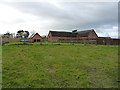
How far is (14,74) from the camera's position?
→ 240 inches

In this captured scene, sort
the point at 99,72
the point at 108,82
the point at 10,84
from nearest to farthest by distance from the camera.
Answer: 1. the point at 10,84
2. the point at 108,82
3. the point at 99,72

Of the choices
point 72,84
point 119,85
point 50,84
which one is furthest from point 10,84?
point 119,85

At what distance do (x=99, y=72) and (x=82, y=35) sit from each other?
40648 mm

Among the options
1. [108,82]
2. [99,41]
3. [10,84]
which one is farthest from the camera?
[99,41]

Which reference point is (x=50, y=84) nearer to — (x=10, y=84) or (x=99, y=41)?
(x=10, y=84)

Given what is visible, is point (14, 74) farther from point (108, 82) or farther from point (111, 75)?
point (111, 75)

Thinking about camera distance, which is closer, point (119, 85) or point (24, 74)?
point (119, 85)

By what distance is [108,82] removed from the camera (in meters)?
5.42

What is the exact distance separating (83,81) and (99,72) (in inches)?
60.3

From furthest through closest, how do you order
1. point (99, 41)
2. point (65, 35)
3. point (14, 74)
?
point (65, 35) < point (99, 41) < point (14, 74)

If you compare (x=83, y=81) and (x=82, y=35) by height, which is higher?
(x=82, y=35)

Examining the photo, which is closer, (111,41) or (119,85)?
(119,85)

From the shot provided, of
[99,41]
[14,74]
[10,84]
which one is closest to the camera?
[10,84]

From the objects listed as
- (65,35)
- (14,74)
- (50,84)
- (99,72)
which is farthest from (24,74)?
(65,35)
